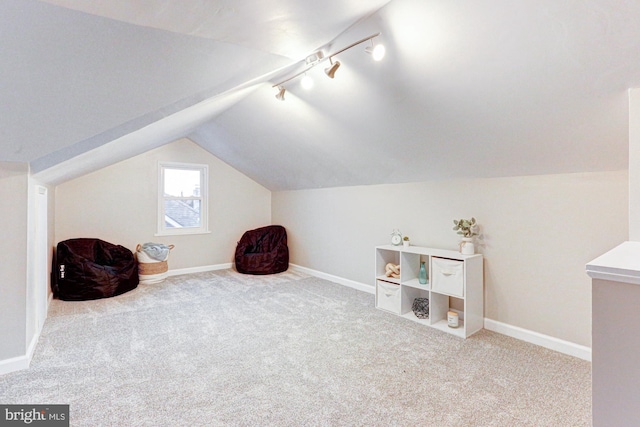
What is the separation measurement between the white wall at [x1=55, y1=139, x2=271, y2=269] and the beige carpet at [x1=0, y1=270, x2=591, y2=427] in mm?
1554

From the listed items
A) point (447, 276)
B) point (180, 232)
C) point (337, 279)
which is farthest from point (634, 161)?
point (180, 232)

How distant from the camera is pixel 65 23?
1213 millimetres

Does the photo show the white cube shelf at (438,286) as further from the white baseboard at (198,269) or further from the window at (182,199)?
the window at (182,199)

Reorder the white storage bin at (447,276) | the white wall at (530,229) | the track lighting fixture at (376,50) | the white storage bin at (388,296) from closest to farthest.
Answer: the track lighting fixture at (376,50), the white wall at (530,229), the white storage bin at (447,276), the white storage bin at (388,296)

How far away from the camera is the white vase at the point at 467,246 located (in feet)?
10.0

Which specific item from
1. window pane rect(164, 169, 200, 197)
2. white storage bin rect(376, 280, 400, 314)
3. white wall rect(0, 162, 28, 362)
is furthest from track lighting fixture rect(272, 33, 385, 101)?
window pane rect(164, 169, 200, 197)

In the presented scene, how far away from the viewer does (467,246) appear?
10.1 feet

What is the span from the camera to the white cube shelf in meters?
2.93

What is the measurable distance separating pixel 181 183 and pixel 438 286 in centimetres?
441

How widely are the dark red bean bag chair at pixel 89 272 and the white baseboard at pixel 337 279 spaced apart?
8.18 feet

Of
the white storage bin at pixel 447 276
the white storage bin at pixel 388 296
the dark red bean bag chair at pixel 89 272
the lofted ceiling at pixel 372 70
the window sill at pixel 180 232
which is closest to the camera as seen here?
the lofted ceiling at pixel 372 70

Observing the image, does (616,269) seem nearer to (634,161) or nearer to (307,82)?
(634,161)

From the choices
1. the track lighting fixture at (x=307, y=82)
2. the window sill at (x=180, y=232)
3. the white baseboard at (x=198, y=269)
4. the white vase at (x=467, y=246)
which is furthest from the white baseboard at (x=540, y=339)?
the window sill at (x=180, y=232)

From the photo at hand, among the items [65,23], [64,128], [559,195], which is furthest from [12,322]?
[559,195]
